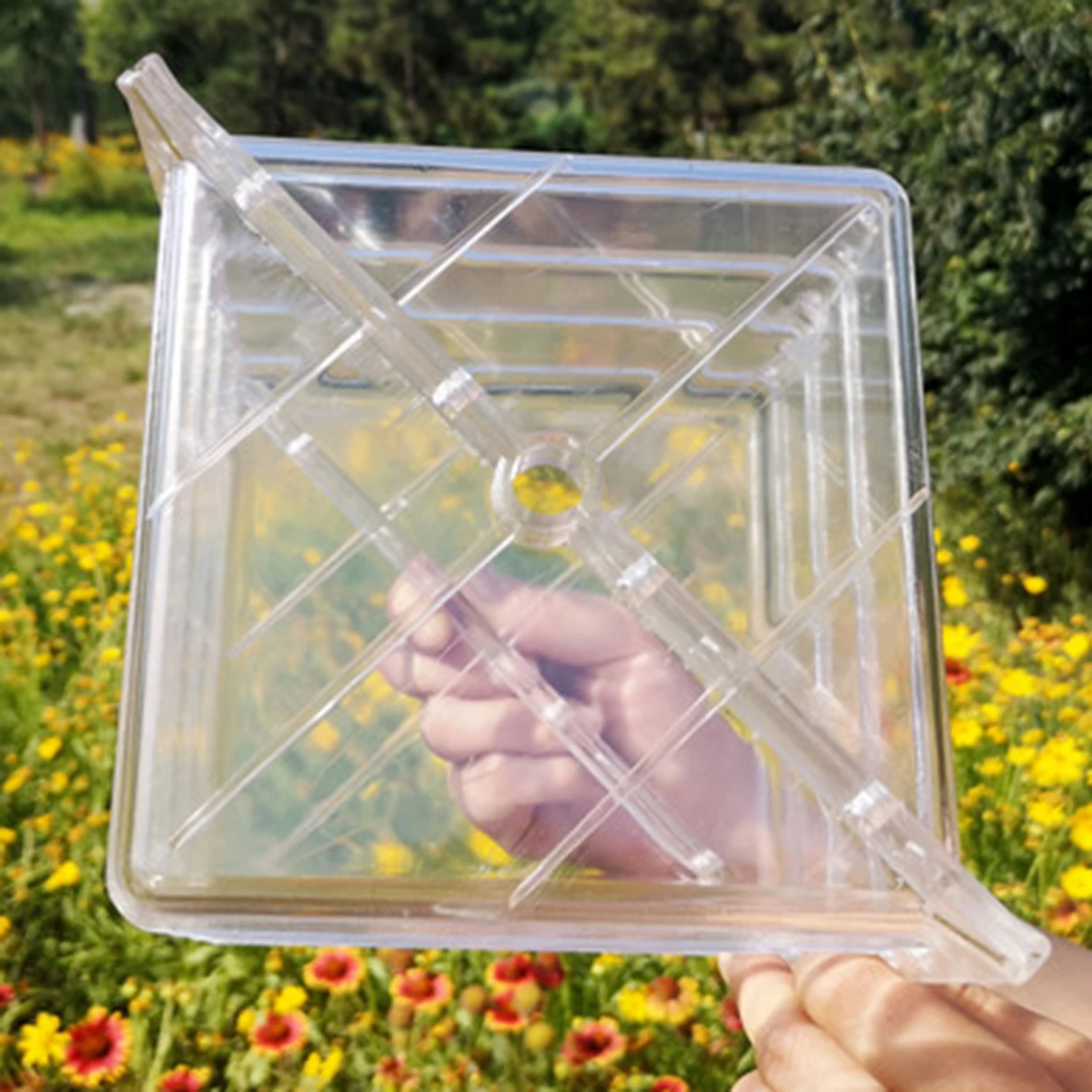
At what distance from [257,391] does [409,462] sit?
92 mm

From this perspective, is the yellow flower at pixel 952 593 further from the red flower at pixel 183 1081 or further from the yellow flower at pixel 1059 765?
the red flower at pixel 183 1081

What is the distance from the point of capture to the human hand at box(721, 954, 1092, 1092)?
614mm

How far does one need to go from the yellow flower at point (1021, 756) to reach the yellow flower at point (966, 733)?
45mm

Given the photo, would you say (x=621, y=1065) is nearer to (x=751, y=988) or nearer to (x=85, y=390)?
(x=751, y=988)

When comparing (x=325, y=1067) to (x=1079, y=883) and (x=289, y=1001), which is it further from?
(x=1079, y=883)

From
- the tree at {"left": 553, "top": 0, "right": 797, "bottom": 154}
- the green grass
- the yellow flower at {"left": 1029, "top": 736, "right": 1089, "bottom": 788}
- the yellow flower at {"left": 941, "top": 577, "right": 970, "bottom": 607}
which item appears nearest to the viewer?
the yellow flower at {"left": 1029, "top": 736, "right": 1089, "bottom": 788}

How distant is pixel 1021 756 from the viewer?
5.14 ft

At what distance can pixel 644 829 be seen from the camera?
60cm

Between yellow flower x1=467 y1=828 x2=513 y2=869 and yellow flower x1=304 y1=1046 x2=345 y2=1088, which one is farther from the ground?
yellow flower x1=467 y1=828 x2=513 y2=869

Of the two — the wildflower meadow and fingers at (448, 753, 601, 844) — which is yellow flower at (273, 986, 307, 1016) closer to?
the wildflower meadow

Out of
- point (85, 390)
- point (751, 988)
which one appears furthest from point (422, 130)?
point (751, 988)

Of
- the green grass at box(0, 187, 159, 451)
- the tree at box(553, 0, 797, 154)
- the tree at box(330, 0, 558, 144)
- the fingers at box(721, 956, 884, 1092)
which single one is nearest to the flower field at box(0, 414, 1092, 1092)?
the fingers at box(721, 956, 884, 1092)

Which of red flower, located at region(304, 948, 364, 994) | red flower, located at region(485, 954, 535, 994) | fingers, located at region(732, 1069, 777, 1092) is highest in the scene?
fingers, located at region(732, 1069, 777, 1092)

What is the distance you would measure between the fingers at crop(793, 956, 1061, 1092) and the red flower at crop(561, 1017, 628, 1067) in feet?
2.36
